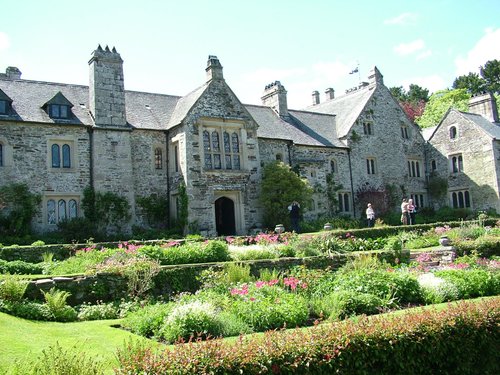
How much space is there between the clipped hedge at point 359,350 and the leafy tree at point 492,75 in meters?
70.2

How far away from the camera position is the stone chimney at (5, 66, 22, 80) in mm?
31047

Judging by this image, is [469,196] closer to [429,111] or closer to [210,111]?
[210,111]

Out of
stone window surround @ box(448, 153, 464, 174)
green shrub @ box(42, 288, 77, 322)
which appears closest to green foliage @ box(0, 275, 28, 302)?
green shrub @ box(42, 288, 77, 322)

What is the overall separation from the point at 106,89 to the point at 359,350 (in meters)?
23.0

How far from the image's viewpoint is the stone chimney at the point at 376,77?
39.6 meters

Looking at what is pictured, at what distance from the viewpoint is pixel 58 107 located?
26.3 m

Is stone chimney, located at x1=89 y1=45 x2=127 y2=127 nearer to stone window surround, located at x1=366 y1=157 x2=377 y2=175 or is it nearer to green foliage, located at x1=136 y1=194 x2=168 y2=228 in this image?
green foliage, located at x1=136 y1=194 x2=168 y2=228

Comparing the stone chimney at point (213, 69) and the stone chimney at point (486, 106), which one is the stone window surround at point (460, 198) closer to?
the stone chimney at point (486, 106)

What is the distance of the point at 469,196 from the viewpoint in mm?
39375

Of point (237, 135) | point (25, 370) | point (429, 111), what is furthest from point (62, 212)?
point (429, 111)

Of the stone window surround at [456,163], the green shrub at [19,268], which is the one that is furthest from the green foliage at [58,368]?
the stone window surround at [456,163]

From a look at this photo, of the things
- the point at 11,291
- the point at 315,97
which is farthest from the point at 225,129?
the point at 315,97

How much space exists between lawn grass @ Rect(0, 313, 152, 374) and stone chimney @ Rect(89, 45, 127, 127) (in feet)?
58.8

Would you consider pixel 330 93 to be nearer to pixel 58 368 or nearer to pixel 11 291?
pixel 11 291
